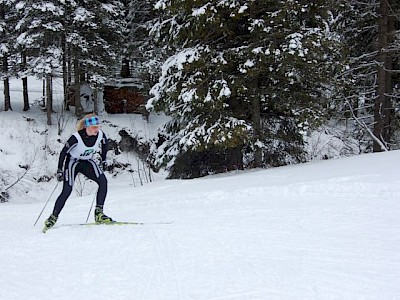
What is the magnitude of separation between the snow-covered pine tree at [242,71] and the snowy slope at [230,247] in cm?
344

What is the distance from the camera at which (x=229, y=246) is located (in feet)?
16.7

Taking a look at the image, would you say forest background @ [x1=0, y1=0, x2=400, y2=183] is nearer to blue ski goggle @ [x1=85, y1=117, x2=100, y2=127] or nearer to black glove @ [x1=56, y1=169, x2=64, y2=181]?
blue ski goggle @ [x1=85, y1=117, x2=100, y2=127]

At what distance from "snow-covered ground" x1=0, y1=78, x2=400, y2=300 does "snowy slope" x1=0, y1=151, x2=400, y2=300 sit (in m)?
0.01

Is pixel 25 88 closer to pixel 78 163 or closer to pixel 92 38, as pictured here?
pixel 92 38

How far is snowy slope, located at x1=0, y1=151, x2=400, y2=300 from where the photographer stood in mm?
3807

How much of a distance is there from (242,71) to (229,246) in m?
7.01

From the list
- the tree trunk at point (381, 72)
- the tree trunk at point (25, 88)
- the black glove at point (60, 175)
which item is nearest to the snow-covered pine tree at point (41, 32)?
the tree trunk at point (25, 88)

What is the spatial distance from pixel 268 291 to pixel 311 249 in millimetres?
1302

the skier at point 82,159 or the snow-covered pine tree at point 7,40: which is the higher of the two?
the snow-covered pine tree at point 7,40

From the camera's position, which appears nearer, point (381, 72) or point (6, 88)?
point (381, 72)

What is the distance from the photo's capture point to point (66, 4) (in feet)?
61.7

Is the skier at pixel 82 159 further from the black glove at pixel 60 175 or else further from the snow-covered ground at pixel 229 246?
the snow-covered ground at pixel 229 246

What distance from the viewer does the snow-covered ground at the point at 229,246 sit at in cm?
381

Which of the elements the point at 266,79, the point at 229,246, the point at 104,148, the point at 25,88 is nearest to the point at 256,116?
the point at 266,79
